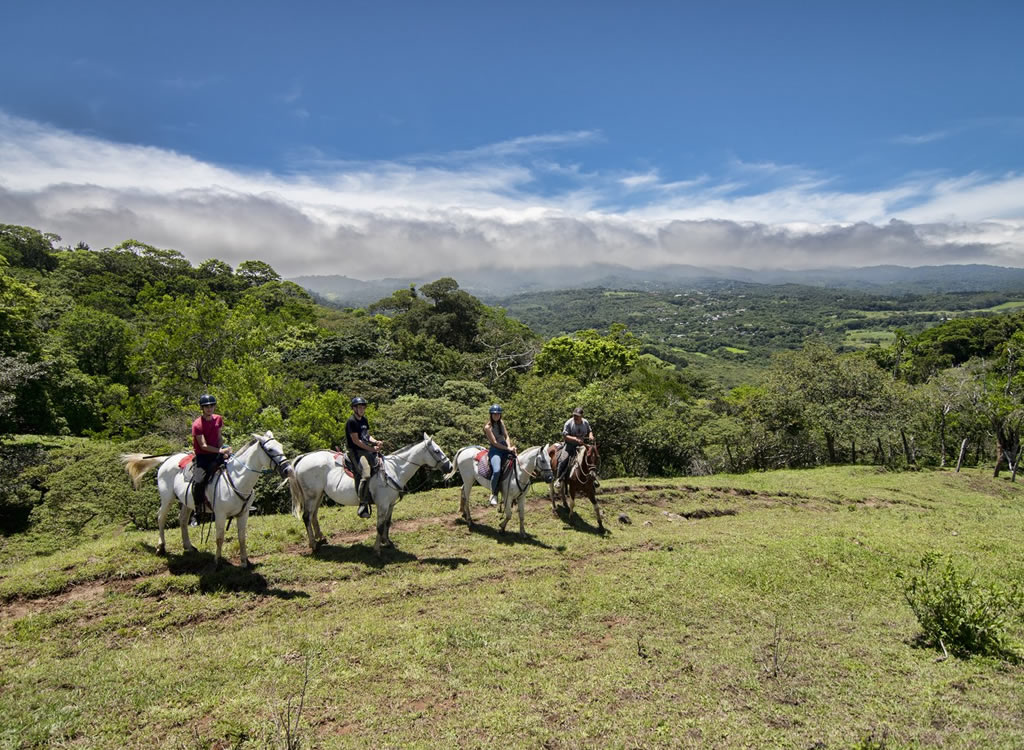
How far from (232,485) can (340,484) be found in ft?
6.77

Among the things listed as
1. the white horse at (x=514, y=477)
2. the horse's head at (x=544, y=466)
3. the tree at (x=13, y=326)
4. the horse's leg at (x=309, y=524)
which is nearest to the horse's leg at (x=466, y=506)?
the white horse at (x=514, y=477)

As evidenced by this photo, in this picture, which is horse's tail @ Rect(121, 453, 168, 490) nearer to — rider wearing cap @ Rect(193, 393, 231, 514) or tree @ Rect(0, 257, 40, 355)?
rider wearing cap @ Rect(193, 393, 231, 514)

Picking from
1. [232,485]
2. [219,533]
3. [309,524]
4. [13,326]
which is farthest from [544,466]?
[13,326]

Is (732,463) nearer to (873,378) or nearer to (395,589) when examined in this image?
(873,378)

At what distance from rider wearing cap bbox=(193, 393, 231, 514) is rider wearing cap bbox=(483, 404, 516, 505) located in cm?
524

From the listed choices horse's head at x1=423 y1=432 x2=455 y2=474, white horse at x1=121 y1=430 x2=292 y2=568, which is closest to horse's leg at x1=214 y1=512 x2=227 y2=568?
white horse at x1=121 y1=430 x2=292 y2=568

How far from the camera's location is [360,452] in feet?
33.2

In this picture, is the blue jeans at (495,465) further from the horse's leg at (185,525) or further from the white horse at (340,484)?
the horse's leg at (185,525)

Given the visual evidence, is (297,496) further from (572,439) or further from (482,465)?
(572,439)

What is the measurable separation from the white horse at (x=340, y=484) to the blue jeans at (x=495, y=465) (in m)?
1.44

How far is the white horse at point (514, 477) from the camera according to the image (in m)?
11.5

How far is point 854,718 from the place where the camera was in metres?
5.43

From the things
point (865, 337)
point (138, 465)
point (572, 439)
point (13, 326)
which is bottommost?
point (865, 337)

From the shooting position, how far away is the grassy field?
206 inches
